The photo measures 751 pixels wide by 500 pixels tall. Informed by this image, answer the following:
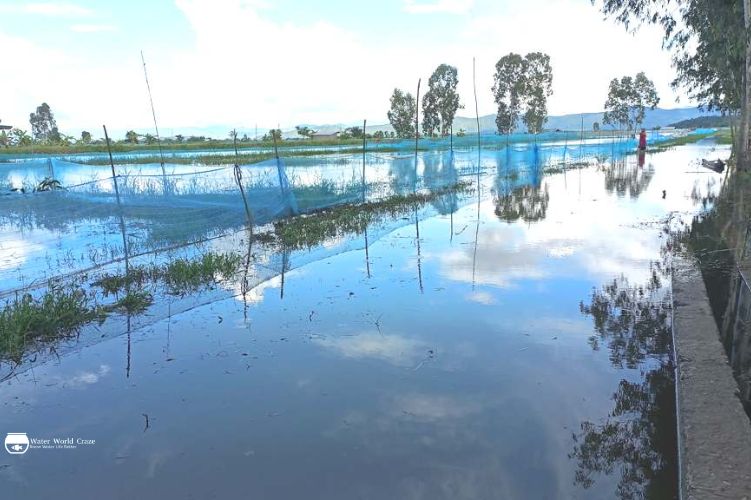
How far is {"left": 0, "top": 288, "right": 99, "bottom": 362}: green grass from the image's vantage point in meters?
5.00

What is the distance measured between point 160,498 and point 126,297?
3981mm

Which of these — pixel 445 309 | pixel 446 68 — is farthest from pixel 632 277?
pixel 446 68

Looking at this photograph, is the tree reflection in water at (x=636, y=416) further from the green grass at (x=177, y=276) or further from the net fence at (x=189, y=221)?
the green grass at (x=177, y=276)

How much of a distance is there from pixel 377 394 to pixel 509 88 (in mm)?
60069

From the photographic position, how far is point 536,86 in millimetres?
57625

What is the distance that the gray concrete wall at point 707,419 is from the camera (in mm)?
2768

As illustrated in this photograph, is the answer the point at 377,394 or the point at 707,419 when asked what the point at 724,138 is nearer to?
the point at 707,419

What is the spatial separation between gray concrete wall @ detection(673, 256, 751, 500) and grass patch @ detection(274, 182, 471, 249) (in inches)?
258

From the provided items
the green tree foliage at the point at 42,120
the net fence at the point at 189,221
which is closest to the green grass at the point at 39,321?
the net fence at the point at 189,221

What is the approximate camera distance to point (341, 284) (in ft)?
23.5

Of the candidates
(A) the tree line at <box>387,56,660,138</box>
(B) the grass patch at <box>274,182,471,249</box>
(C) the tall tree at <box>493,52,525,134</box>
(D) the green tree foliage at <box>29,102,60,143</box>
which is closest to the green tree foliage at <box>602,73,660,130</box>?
(A) the tree line at <box>387,56,660,138</box>

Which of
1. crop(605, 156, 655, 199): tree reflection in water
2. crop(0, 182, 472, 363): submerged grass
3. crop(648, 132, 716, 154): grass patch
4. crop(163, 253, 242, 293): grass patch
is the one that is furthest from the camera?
crop(648, 132, 716, 154): grass patch

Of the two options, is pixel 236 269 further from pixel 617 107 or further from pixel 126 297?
pixel 617 107

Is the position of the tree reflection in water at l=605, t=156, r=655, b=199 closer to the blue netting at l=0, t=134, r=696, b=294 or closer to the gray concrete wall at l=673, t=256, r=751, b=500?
the blue netting at l=0, t=134, r=696, b=294
